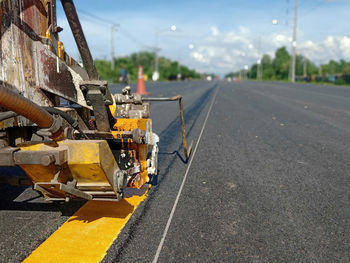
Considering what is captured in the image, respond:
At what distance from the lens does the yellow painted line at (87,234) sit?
296 centimetres

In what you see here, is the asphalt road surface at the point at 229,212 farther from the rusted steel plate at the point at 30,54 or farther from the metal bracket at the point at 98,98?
the rusted steel plate at the point at 30,54

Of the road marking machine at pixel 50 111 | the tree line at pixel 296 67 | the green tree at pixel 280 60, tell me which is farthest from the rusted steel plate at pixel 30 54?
the green tree at pixel 280 60

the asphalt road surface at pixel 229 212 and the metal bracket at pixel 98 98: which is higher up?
the metal bracket at pixel 98 98

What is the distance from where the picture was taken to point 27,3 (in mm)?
2951

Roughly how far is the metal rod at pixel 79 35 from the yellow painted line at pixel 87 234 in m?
1.51

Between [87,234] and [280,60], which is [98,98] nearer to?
[87,234]

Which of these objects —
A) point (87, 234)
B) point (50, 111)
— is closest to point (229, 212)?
point (87, 234)

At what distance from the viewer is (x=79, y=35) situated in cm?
346

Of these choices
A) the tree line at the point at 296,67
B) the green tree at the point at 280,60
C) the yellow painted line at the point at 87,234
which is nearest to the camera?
the yellow painted line at the point at 87,234

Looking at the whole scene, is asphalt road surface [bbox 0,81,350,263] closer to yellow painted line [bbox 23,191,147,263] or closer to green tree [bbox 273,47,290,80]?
yellow painted line [bbox 23,191,147,263]

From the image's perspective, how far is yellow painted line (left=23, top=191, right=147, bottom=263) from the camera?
A: 2.96 m

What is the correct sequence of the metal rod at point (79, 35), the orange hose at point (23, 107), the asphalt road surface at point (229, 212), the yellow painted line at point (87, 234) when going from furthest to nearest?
the metal rod at point (79, 35) < the asphalt road surface at point (229, 212) < the yellow painted line at point (87, 234) < the orange hose at point (23, 107)

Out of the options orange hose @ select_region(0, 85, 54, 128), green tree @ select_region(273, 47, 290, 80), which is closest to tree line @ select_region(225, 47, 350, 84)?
green tree @ select_region(273, 47, 290, 80)

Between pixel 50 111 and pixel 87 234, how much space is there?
127cm
